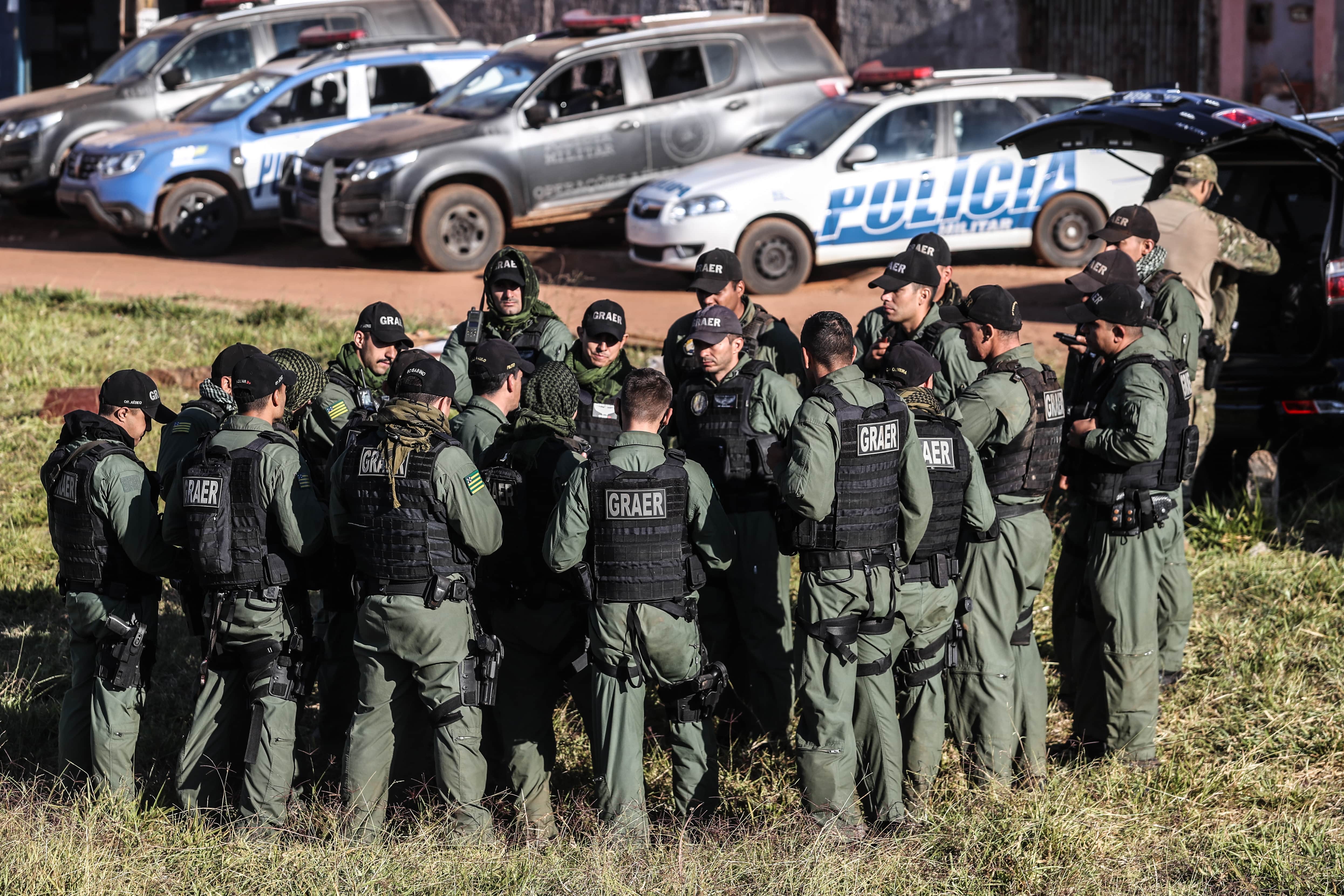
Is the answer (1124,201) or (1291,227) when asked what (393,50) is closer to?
(1124,201)

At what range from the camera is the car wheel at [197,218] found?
45.3 ft

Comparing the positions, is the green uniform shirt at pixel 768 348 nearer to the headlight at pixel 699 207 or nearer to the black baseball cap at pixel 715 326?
the black baseball cap at pixel 715 326

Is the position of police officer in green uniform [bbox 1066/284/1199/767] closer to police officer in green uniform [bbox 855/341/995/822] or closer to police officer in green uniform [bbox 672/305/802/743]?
police officer in green uniform [bbox 855/341/995/822]

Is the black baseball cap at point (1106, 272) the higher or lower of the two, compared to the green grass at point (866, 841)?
Result: higher

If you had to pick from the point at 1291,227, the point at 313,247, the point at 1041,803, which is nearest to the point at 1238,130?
the point at 1291,227

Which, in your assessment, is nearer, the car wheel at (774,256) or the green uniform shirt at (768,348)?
the green uniform shirt at (768,348)

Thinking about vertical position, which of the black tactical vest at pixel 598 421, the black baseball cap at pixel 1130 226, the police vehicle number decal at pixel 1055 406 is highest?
the black baseball cap at pixel 1130 226

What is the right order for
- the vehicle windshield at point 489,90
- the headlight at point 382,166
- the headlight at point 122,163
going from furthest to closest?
1. the headlight at point 122,163
2. the vehicle windshield at point 489,90
3. the headlight at point 382,166

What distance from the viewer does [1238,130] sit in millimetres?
6707

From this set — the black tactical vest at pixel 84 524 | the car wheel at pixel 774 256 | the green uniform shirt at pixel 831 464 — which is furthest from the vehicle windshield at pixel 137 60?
the green uniform shirt at pixel 831 464

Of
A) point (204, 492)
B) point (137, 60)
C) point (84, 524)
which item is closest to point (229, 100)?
point (137, 60)

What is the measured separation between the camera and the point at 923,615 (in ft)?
16.5

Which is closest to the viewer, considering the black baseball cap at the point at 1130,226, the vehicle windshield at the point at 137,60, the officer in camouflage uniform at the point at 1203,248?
the black baseball cap at the point at 1130,226

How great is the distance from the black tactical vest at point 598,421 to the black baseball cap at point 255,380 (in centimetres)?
139
